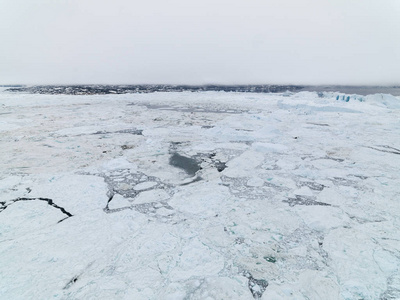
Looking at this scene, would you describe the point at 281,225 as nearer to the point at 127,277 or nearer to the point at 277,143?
the point at 127,277

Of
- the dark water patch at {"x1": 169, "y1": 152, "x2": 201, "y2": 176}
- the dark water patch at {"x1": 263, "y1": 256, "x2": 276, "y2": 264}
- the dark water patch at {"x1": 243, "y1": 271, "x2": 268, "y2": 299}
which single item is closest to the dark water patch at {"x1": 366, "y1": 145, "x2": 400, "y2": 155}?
the dark water patch at {"x1": 169, "y1": 152, "x2": 201, "y2": 176}

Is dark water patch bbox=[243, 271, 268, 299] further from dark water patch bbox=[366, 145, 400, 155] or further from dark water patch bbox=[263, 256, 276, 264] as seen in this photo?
dark water patch bbox=[366, 145, 400, 155]

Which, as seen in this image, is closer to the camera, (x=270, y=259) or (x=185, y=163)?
(x=270, y=259)

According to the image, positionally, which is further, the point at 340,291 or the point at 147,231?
the point at 147,231

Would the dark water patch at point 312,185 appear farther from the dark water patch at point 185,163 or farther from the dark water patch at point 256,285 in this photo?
the dark water patch at point 256,285

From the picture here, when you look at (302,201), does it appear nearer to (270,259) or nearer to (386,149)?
(270,259)

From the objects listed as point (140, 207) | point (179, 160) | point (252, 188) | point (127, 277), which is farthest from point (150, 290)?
point (179, 160)

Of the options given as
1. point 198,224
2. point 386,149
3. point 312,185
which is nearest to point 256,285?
point 198,224
